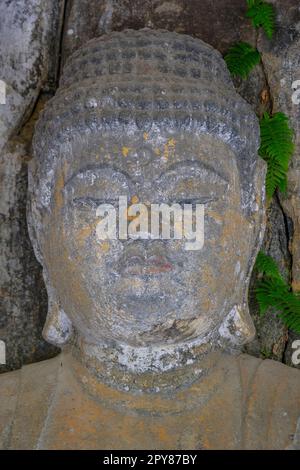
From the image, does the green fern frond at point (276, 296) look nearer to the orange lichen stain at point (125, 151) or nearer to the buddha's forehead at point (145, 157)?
the buddha's forehead at point (145, 157)

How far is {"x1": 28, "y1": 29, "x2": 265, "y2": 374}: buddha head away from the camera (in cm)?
351

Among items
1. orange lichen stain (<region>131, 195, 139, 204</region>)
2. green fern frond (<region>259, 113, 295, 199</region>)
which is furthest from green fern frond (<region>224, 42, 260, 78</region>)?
orange lichen stain (<region>131, 195, 139, 204</region>)

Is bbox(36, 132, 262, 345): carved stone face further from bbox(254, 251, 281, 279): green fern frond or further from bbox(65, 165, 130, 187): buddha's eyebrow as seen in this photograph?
bbox(254, 251, 281, 279): green fern frond

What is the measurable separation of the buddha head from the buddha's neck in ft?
0.13

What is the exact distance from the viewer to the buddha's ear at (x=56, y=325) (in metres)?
4.07

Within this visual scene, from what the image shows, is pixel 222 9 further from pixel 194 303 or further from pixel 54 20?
pixel 194 303

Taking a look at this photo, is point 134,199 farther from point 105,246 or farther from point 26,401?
point 26,401

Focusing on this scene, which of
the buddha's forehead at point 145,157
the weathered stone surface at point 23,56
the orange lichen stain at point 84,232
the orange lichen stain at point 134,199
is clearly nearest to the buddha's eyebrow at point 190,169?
the buddha's forehead at point 145,157

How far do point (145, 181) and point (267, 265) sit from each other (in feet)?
3.89

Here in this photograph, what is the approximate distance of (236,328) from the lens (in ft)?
13.3

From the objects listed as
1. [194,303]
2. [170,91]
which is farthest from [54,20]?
[194,303]

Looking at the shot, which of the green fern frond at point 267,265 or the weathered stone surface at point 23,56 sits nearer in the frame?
the green fern frond at point 267,265

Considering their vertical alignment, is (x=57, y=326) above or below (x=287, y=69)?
below

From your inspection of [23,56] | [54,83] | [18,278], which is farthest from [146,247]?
[23,56]
